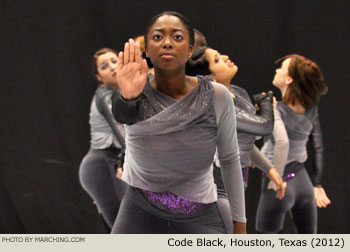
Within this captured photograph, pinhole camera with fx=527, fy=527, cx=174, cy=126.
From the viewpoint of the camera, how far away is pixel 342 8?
10.3 feet

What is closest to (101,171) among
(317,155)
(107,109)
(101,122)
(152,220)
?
(101,122)

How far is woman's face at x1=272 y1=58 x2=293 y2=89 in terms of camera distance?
3328 mm

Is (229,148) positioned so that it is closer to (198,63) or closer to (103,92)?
(198,63)

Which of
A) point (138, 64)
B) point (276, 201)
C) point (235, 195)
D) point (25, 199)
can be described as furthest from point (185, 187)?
point (25, 199)

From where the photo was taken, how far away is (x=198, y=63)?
104 inches

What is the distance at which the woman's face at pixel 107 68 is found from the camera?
3.43 metres

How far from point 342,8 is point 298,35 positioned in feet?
0.98

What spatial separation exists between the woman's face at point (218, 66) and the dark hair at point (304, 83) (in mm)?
640

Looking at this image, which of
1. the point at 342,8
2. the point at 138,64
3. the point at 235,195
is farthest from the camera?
the point at 342,8

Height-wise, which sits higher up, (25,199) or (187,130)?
(187,130)

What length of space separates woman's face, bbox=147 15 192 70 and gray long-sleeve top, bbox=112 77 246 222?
0.37 ft

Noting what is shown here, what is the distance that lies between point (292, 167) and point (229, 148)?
1537 millimetres

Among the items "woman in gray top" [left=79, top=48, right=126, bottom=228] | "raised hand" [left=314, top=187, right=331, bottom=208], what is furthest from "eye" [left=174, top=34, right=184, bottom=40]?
"raised hand" [left=314, top=187, right=331, bottom=208]

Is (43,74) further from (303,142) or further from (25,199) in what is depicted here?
(303,142)
